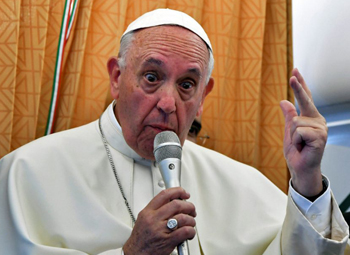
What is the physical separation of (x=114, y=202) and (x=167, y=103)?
511 mm

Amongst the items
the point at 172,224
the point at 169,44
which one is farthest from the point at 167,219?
the point at 169,44

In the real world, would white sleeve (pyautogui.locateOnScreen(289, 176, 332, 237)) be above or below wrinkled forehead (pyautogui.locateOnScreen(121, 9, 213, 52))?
below

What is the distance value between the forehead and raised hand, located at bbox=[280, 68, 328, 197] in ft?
1.68

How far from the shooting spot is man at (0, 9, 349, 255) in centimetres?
234

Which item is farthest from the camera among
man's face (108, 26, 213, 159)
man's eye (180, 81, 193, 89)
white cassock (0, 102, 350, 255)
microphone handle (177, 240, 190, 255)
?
man's eye (180, 81, 193, 89)

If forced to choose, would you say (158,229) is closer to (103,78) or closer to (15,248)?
(15,248)

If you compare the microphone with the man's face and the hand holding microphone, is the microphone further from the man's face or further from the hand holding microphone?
the man's face

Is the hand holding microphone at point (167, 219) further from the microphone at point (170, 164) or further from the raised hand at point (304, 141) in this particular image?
the raised hand at point (304, 141)

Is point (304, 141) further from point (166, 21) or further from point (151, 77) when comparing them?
point (166, 21)

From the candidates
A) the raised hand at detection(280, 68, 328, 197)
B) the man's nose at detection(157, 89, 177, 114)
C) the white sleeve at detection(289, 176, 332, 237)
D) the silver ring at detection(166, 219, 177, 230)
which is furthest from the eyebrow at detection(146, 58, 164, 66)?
the silver ring at detection(166, 219, 177, 230)

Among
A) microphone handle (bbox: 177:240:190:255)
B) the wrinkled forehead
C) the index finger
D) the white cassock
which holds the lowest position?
the white cassock

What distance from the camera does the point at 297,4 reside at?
450 cm

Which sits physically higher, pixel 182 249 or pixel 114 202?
pixel 182 249

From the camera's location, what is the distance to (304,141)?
231cm
